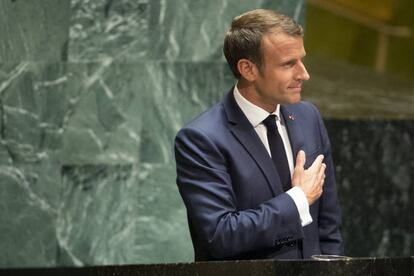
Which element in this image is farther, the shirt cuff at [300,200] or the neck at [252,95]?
the neck at [252,95]

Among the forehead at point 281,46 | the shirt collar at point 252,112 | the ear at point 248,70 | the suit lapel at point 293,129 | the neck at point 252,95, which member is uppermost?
the forehead at point 281,46

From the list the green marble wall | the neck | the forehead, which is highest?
the forehead

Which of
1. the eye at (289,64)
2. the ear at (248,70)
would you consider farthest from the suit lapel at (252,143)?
the eye at (289,64)

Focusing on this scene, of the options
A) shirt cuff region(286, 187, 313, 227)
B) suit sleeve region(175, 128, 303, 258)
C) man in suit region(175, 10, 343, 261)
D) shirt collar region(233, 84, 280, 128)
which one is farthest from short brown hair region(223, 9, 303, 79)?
shirt cuff region(286, 187, 313, 227)

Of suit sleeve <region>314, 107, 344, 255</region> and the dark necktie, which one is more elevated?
the dark necktie

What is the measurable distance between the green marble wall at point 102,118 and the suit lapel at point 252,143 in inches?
57.2

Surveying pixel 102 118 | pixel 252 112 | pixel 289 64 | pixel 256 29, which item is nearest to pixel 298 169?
pixel 252 112

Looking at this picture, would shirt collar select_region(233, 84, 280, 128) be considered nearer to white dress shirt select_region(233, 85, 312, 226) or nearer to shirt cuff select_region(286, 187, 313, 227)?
white dress shirt select_region(233, 85, 312, 226)

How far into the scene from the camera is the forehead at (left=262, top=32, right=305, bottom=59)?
386 centimetres

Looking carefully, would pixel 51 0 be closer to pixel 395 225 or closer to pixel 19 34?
pixel 19 34

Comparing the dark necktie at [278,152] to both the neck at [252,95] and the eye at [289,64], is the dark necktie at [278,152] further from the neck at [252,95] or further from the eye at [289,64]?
the eye at [289,64]

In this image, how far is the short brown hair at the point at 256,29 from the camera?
12.7 feet

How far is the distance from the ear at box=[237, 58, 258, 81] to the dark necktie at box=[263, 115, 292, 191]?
0.50 feet

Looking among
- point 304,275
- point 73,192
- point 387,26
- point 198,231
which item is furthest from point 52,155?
point 387,26
